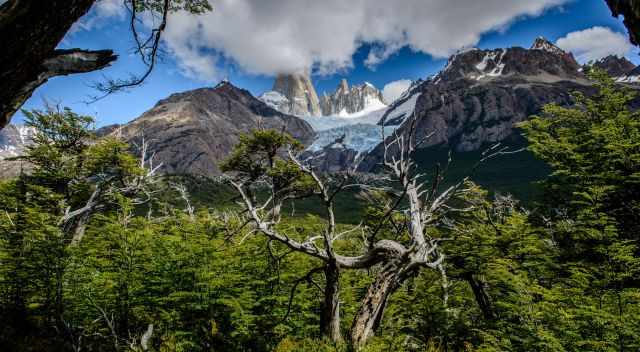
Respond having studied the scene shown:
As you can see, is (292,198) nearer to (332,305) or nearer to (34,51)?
(332,305)

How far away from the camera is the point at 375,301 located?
6707 millimetres

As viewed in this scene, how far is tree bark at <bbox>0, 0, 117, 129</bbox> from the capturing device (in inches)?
106

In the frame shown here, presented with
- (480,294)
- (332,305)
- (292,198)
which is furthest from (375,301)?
(292,198)

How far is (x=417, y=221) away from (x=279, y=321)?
4.60 meters

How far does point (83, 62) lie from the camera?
3.28 meters

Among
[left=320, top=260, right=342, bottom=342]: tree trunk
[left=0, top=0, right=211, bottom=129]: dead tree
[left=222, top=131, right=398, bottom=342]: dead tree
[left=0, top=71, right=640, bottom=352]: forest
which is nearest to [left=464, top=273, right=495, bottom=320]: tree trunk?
[left=0, top=71, right=640, bottom=352]: forest

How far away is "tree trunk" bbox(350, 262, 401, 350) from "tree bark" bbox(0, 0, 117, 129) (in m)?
6.03

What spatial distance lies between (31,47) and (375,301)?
6.39 m

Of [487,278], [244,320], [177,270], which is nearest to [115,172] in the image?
[177,270]

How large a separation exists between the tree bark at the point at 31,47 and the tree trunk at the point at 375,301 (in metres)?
6.03

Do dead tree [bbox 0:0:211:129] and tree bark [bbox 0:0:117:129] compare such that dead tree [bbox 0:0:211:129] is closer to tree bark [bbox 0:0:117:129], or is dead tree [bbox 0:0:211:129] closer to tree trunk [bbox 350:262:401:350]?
tree bark [bbox 0:0:117:129]

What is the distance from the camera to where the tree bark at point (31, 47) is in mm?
2699

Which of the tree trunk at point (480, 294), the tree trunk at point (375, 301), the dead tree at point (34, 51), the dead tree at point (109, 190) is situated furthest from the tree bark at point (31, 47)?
the dead tree at point (109, 190)

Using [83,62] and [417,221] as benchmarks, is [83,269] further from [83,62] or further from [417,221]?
[417,221]
